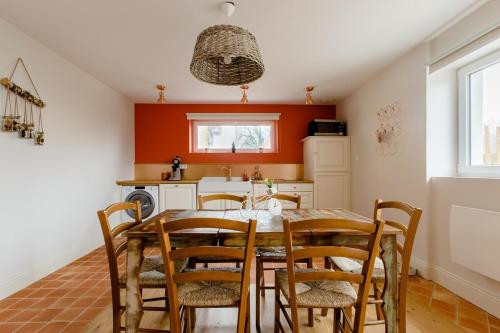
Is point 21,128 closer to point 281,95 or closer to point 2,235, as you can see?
point 2,235

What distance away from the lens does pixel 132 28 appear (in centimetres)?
247

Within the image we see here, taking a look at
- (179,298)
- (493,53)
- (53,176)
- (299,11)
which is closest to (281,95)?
(299,11)

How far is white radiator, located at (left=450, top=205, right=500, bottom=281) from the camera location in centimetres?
197

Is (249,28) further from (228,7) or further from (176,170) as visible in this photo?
(176,170)

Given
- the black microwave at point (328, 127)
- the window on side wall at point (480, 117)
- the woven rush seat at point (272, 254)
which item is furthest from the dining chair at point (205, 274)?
the black microwave at point (328, 127)

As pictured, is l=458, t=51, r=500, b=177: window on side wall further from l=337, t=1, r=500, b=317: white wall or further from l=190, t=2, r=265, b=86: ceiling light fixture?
l=190, t=2, r=265, b=86: ceiling light fixture

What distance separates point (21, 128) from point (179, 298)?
2.30 metres

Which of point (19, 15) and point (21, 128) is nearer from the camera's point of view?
point (19, 15)

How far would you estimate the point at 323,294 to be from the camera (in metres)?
1.44

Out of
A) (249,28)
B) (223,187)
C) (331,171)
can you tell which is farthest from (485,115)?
(223,187)

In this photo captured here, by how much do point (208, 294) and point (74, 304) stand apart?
1546 millimetres

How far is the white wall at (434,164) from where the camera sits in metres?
2.18

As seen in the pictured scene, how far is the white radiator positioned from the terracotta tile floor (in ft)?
1.11

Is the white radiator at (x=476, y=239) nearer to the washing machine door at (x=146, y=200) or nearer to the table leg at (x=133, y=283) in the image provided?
the table leg at (x=133, y=283)
